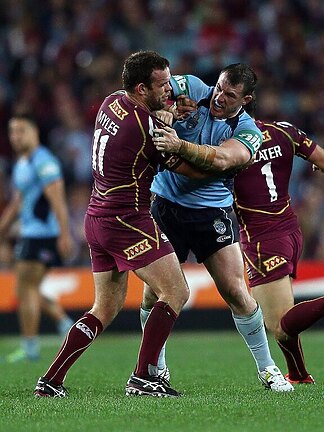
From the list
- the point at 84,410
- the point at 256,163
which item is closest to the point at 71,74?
the point at 256,163

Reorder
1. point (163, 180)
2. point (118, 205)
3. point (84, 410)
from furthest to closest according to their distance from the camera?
point (163, 180) < point (118, 205) < point (84, 410)

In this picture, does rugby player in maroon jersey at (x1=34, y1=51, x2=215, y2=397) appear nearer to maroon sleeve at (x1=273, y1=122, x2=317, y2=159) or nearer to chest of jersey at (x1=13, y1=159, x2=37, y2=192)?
maroon sleeve at (x1=273, y1=122, x2=317, y2=159)

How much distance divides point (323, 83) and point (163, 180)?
9552 millimetres

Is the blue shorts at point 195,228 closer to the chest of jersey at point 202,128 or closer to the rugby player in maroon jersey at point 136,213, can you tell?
the chest of jersey at point 202,128

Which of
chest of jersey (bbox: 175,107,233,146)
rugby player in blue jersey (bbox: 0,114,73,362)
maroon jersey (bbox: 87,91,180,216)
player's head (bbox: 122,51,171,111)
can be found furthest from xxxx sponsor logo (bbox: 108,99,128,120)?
rugby player in blue jersey (bbox: 0,114,73,362)

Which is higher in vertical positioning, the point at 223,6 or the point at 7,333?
the point at 223,6

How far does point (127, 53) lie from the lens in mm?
16766

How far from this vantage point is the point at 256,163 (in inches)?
300

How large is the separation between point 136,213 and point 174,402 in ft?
4.04

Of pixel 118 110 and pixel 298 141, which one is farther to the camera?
pixel 298 141

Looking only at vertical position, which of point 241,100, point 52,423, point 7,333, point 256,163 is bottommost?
point 7,333

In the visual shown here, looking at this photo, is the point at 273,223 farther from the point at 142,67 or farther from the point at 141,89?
the point at 142,67

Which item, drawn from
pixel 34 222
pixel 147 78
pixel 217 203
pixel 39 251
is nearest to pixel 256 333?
pixel 217 203

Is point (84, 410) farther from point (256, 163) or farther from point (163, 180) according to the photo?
point (256, 163)
